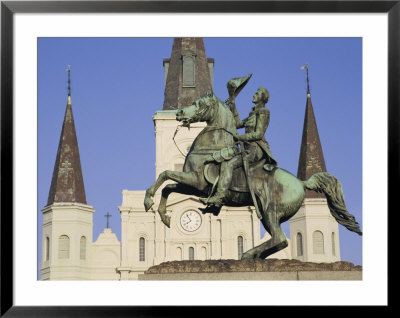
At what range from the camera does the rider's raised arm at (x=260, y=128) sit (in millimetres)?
21859

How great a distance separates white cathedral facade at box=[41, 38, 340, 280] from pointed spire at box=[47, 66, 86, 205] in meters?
0.06

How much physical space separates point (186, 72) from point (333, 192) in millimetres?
58116

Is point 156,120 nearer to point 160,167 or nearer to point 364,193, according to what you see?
point 160,167

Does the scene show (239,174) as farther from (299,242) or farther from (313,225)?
(299,242)

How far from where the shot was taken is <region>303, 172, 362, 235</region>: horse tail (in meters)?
22.3

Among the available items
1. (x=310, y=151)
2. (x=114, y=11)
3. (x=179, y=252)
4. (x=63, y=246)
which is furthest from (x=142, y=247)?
(x=114, y=11)

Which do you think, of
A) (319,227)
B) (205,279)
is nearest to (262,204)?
(205,279)

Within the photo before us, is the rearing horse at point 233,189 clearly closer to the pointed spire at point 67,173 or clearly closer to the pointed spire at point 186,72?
the pointed spire at point 67,173

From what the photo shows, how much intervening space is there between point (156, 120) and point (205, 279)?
5891 cm

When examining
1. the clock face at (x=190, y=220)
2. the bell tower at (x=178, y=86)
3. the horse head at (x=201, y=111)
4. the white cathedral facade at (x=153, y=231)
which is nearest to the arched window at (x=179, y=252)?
the white cathedral facade at (x=153, y=231)

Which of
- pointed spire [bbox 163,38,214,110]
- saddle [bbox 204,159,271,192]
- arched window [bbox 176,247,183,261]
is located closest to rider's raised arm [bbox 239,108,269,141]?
saddle [bbox 204,159,271,192]

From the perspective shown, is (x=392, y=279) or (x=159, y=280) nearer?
(x=392, y=279)

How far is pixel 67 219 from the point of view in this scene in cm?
7125

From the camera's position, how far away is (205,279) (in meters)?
20.8
